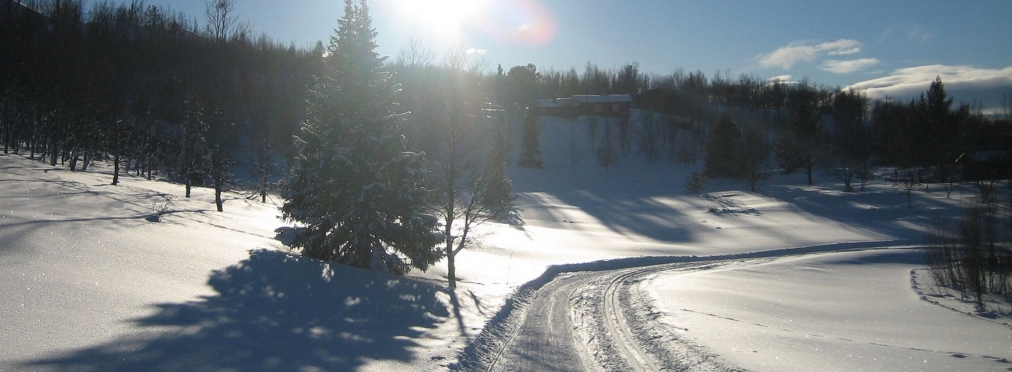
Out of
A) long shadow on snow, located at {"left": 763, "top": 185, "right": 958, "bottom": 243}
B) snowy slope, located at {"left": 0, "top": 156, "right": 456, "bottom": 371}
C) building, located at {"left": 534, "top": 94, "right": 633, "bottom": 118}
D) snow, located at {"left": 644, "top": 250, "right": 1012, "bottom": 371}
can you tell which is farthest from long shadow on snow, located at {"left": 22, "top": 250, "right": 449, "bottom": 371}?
building, located at {"left": 534, "top": 94, "right": 633, "bottom": 118}

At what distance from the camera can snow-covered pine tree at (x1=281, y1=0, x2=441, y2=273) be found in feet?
51.4

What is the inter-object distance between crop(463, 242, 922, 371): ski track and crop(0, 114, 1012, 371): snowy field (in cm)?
30

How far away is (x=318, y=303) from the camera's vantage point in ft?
37.0

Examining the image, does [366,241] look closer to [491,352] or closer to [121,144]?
[491,352]

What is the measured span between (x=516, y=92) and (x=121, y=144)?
76.6 m

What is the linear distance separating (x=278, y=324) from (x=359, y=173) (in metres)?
7.02

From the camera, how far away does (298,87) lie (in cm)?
8688

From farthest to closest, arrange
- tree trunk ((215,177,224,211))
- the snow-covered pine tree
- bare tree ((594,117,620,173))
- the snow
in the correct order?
bare tree ((594,117,620,173)) → tree trunk ((215,177,224,211)) → the snow-covered pine tree → the snow

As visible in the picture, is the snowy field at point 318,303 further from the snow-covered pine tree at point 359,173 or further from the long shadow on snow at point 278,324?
the snow-covered pine tree at point 359,173

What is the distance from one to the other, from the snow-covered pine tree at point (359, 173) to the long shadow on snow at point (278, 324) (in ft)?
4.90

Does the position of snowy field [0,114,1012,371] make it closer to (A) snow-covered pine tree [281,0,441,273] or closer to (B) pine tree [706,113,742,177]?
(A) snow-covered pine tree [281,0,441,273]

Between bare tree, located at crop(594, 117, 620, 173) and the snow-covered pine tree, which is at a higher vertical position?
bare tree, located at crop(594, 117, 620, 173)

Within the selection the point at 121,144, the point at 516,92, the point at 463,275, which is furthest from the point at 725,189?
the point at 121,144

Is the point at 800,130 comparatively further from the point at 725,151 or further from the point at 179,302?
the point at 179,302
